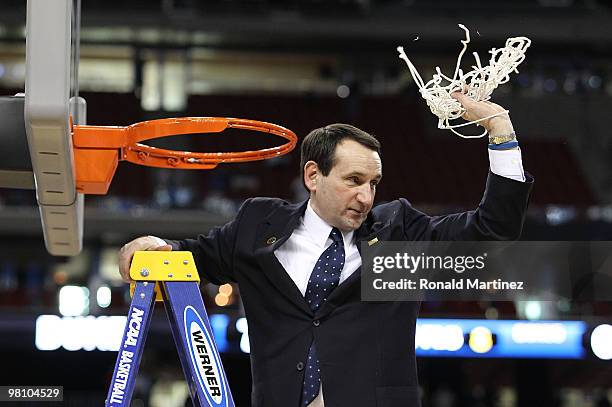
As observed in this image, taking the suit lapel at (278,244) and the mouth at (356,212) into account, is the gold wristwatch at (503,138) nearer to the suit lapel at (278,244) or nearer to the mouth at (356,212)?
the mouth at (356,212)

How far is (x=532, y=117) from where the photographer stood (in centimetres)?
304

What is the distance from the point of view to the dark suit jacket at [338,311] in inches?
103

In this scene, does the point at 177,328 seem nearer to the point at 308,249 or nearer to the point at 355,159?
the point at 308,249

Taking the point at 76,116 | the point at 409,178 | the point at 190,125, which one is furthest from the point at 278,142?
the point at 409,178

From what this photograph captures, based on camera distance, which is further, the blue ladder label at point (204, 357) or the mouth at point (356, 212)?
the mouth at point (356, 212)

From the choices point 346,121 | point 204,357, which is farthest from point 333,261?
point 346,121

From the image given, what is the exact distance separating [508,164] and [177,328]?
2.94 feet

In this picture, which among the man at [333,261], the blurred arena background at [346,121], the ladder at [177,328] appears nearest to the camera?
the ladder at [177,328]

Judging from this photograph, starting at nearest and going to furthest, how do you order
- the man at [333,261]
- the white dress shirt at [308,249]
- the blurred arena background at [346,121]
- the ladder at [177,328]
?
the ladder at [177,328], the man at [333,261], the white dress shirt at [308,249], the blurred arena background at [346,121]

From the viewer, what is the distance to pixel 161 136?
283 centimetres

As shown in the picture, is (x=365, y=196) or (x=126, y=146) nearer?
(x=365, y=196)

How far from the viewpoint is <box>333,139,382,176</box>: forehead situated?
2.68 m

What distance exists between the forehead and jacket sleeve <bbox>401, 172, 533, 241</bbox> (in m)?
0.23

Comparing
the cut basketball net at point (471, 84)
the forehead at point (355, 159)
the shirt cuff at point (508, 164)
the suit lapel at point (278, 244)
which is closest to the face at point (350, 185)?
the forehead at point (355, 159)
